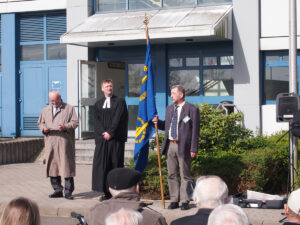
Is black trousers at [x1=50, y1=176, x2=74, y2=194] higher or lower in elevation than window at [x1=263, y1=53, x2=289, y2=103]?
lower

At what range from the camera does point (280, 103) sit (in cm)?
1054

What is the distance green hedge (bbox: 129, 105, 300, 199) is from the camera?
10.2 m

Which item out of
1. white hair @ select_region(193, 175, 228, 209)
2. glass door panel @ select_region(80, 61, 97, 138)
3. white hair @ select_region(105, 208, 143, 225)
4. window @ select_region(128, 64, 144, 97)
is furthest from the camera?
window @ select_region(128, 64, 144, 97)

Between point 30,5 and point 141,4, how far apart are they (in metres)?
3.52

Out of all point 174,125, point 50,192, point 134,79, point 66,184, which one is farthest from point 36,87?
point 174,125

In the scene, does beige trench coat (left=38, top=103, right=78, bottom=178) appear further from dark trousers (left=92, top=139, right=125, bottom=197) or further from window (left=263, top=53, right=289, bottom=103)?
window (left=263, top=53, right=289, bottom=103)

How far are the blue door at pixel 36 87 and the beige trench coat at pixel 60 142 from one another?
7.57 meters

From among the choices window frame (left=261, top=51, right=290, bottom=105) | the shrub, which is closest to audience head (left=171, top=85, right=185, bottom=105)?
the shrub

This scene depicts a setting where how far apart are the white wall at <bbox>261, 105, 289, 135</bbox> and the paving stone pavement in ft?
15.4

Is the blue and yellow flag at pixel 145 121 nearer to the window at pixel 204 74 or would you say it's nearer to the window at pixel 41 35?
the window at pixel 204 74

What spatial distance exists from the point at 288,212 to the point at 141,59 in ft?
42.2

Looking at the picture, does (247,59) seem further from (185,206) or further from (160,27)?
(185,206)

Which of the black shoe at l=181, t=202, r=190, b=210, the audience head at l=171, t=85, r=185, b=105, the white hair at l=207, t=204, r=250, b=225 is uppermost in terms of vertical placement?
the audience head at l=171, t=85, r=185, b=105

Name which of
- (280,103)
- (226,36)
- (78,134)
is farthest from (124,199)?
(78,134)
